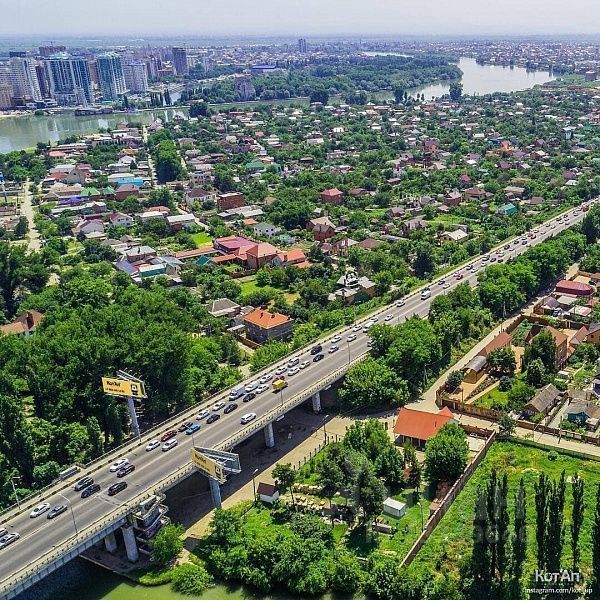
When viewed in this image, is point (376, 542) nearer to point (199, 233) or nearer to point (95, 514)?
point (95, 514)

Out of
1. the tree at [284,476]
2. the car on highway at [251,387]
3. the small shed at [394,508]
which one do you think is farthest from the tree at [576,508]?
the car on highway at [251,387]

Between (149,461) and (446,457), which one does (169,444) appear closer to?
(149,461)

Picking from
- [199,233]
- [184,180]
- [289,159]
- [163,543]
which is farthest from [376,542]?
[289,159]

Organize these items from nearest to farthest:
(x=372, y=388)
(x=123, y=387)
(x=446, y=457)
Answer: (x=446, y=457)
(x=123, y=387)
(x=372, y=388)

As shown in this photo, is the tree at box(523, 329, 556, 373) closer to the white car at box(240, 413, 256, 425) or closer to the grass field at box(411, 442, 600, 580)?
the grass field at box(411, 442, 600, 580)

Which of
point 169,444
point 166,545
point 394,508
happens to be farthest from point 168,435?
point 394,508

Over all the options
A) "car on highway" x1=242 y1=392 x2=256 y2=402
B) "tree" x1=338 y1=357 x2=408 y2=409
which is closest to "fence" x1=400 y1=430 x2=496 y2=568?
"tree" x1=338 y1=357 x2=408 y2=409
